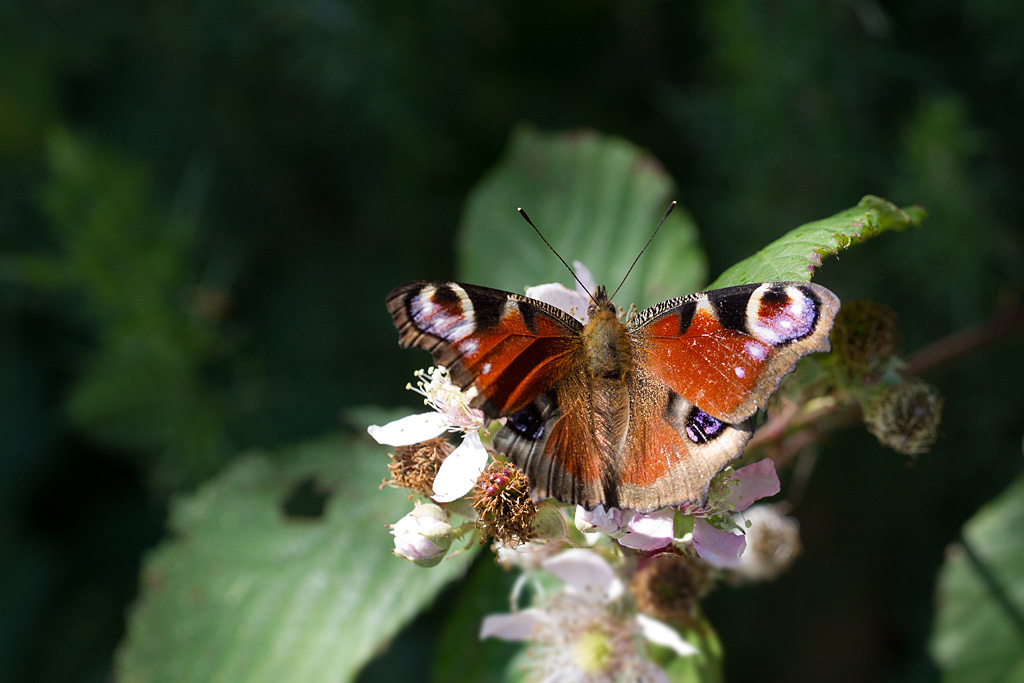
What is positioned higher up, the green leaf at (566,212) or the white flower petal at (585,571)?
the green leaf at (566,212)

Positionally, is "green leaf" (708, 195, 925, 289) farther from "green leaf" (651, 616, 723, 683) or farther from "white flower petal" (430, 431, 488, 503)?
"green leaf" (651, 616, 723, 683)

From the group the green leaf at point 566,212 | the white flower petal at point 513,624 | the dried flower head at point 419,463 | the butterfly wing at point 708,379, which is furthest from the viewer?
the green leaf at point 566,212

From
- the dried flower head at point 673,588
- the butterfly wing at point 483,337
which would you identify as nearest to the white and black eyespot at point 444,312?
the butterfly wing at point 483,337

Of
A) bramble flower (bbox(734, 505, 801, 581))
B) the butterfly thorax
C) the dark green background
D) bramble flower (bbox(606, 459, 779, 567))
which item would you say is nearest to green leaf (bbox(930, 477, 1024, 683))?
the dark green background

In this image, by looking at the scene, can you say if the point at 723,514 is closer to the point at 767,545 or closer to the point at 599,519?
the point at 599,519

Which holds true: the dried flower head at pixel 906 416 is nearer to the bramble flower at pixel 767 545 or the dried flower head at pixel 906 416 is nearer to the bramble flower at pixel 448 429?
the bramble flower at pixel 767 545

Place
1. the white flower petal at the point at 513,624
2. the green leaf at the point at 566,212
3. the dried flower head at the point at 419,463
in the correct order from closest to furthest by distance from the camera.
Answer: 1. the dried flower head at the point at 419,463
2. the white flower petal at the point at 513,624
3. the green leaf at the point at 566,212
